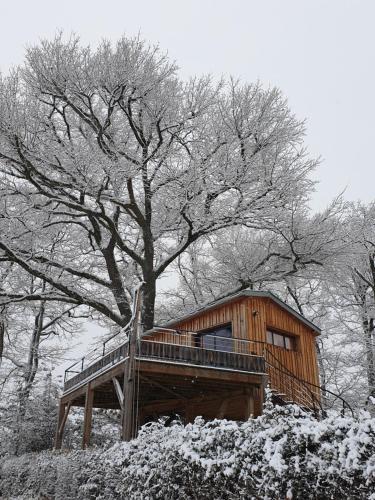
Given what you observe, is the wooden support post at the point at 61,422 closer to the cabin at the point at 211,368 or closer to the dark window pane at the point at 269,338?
the cabin at the point at 211,368

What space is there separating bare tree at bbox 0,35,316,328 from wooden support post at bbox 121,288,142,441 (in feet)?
17.5

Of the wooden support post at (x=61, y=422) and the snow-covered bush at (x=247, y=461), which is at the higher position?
the wooden support post at (x=61, y=422)

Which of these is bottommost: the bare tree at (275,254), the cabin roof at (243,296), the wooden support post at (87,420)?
the wooden support post at (87,420)

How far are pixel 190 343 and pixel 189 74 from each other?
10.0 m

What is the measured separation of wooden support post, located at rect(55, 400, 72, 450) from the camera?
1750 cm

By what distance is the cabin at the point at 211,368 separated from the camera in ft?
43.9

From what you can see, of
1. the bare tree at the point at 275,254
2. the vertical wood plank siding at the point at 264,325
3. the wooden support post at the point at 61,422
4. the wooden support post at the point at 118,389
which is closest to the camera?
the wooden support post at the point at 118,389

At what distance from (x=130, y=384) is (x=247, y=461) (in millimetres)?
7928

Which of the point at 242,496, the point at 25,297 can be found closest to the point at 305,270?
the point at 25,297

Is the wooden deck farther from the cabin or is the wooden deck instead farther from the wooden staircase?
the wooden staircase

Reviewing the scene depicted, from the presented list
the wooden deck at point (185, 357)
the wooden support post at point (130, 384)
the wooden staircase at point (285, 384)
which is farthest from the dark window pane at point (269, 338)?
the wooden support post at point (130, 384)

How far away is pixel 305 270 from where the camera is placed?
2148 centimetres

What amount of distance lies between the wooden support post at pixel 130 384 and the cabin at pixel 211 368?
24 mm

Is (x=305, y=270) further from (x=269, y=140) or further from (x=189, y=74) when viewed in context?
(x=189, y=74)
